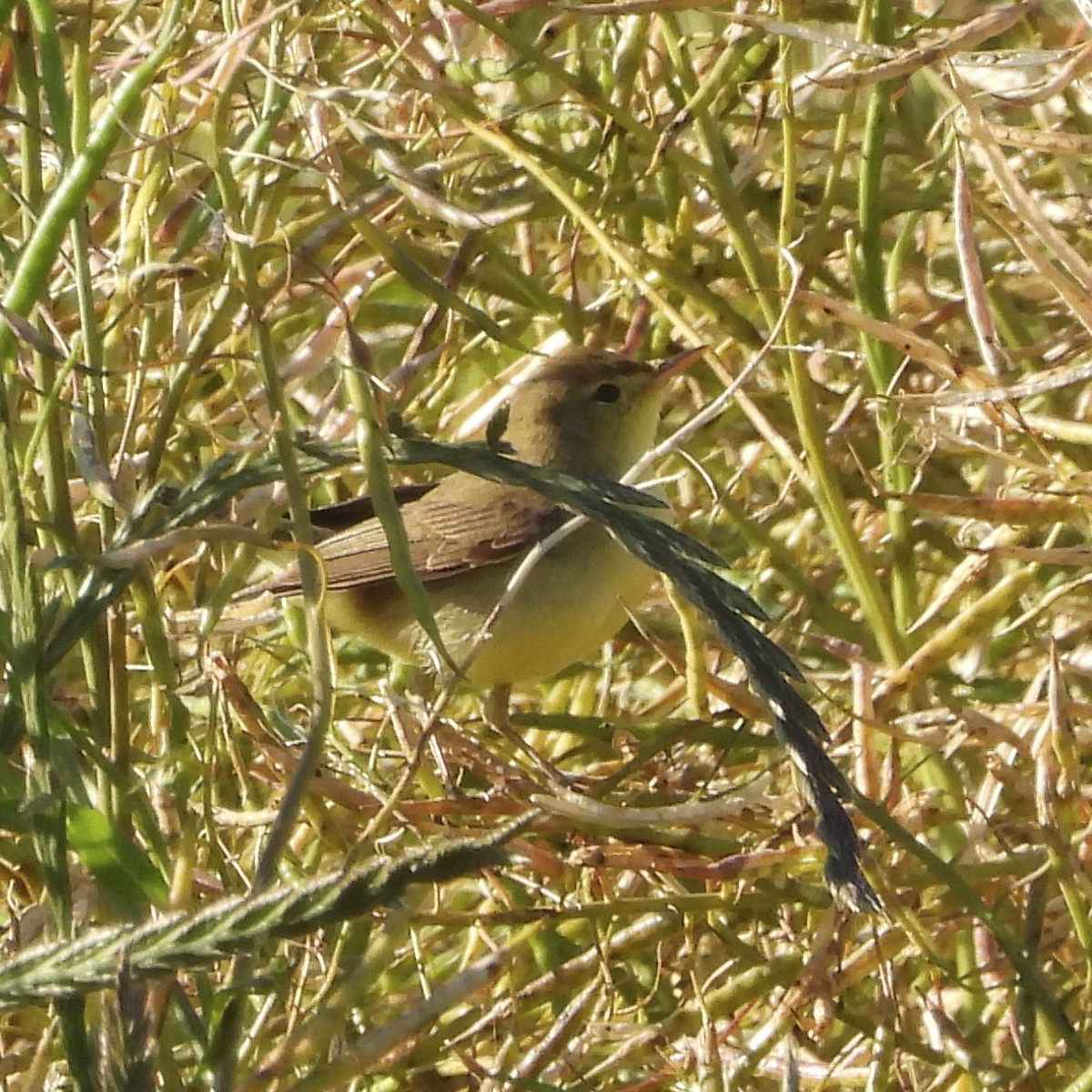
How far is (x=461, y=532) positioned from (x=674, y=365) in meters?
0.54

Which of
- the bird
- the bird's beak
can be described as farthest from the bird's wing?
the bird's beak

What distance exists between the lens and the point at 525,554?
2.57 meters

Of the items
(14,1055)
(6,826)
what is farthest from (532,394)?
(6,826)

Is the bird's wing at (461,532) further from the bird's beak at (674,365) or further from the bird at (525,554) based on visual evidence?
the bird's beak at (674,365)

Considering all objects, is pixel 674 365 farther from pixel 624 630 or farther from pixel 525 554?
pixel 525 554

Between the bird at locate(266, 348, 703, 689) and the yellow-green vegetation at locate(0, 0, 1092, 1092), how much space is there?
7cm

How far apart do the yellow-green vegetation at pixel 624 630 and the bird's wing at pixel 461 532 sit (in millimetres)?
218

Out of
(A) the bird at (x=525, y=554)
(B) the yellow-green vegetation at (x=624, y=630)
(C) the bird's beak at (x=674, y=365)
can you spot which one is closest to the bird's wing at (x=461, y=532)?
Answer: (A) the bird at (x=525, y=554)

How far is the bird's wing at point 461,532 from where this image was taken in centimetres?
252

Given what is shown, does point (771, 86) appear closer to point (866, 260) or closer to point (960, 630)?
point (866, 260)

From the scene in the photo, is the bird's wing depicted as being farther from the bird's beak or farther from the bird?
the bird's beak

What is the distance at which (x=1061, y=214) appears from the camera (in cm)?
200

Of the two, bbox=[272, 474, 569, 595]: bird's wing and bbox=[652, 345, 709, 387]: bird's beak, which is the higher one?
bbox=[652, 345, 709, 387]: bird's beak

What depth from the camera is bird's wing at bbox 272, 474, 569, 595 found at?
8.27 ft
